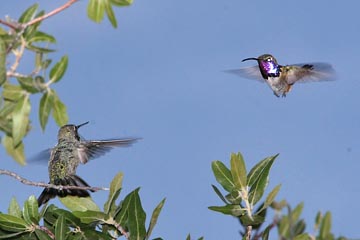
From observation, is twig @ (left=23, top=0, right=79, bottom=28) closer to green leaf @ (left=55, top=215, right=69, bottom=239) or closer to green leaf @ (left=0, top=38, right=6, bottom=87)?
green leaf @ (left=0, top=38, right=6, bottom=87)

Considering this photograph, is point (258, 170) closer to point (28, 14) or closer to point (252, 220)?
point (252, 220)

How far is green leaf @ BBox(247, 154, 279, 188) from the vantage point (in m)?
5.32

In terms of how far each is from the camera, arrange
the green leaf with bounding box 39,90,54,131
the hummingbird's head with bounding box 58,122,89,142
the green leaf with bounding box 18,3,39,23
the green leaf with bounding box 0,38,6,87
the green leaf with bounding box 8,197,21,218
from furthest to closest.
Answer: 1. the hummingbird's head with bounding box 58,122,89,142
2. the green leaf with bounding box 8,197,21,218
3. the green leaf with bounding box 18,3,39,23
4. the green leaf with bounding box 39,90,54,131
5. the green leaf with bounding box 0,38,6,87

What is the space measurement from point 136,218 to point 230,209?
0.64 meters

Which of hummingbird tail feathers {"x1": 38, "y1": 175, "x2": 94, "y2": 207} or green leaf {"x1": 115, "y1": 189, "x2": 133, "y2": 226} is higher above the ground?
hummingbird tail feathers {"x1": 38, "y1": 175, "x2": 94, "y2": 207}

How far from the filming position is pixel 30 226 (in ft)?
17.9

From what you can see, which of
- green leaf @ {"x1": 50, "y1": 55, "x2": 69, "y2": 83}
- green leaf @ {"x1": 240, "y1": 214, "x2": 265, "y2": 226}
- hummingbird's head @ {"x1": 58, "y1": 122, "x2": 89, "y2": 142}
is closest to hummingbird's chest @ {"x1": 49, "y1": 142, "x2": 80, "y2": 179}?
hummingbird's head @ {"x1": 58, "y1": 122, "x2": 89, "y2": 142}

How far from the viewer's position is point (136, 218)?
205 inches

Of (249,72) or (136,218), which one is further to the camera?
(249,72)

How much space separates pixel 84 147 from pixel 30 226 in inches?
135

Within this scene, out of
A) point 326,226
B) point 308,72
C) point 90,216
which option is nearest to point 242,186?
point 90,216

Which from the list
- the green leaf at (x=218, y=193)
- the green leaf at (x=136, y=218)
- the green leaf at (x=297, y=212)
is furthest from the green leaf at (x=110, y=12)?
the green leaf at (x=297, y=212)

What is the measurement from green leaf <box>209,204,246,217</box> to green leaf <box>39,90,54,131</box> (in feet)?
4.75

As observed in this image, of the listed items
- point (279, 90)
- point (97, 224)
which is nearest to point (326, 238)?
point (97, 224)
